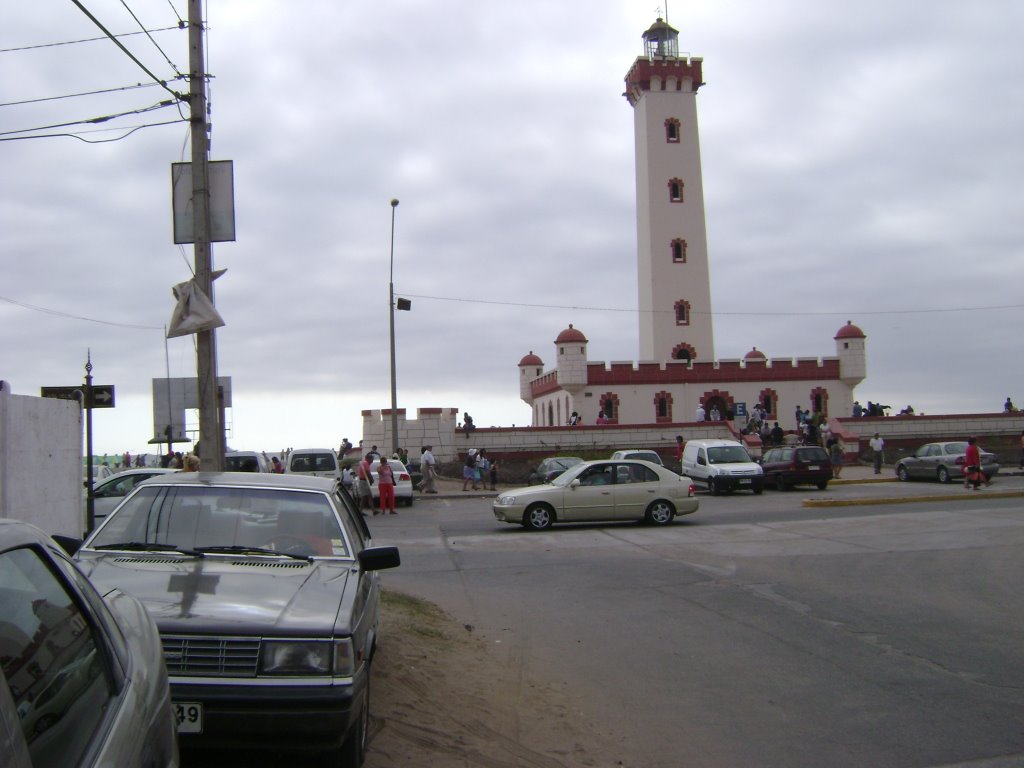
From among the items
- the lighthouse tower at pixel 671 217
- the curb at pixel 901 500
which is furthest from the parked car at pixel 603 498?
the lighthouse tower at pixel 671 217

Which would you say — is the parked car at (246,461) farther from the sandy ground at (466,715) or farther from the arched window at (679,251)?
the arched window at (679,251)

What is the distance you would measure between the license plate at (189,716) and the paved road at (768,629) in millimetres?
2647

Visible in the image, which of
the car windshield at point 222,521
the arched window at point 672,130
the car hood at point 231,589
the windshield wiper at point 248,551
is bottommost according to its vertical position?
the car hood at point 231,589

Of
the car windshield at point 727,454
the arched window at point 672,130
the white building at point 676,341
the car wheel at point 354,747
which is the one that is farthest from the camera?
the arched window at point 672,130

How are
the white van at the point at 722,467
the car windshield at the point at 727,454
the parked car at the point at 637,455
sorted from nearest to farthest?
the white van at the point at 722,467 < the car windshield at the point at 727,454 < the parked car at the point at 637,455

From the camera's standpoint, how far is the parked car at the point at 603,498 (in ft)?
67.2

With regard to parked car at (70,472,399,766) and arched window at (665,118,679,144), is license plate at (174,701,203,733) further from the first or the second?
arched window at (665,118,679,144)

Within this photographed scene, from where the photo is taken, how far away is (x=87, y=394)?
527 inches

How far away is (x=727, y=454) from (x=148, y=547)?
1039 inches

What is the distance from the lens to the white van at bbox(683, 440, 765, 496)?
29578 millimetres

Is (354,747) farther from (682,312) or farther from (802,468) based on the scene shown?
(682,312)

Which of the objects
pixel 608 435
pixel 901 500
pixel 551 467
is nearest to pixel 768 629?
pixel 901 500

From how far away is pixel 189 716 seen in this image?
4445 millimetres

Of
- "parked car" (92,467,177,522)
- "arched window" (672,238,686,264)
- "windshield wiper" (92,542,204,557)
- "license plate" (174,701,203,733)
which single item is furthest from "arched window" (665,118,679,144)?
"license plate" (174,701,203,733)
